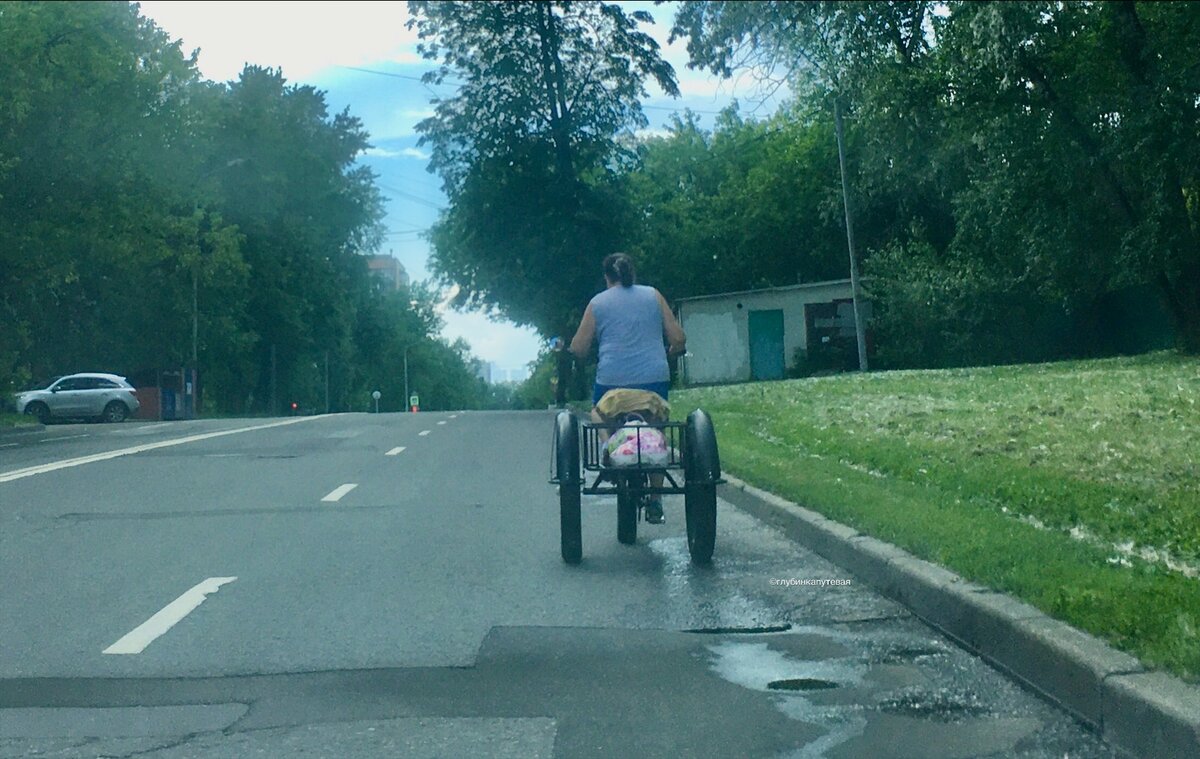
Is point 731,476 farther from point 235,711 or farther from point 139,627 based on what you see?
point 235,711

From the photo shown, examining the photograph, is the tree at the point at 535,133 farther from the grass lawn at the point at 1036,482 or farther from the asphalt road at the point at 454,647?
the asphalt road at the point at 454,647

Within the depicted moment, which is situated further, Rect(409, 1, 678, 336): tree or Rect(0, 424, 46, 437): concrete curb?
Rect(409, 1, 678, 336): tree

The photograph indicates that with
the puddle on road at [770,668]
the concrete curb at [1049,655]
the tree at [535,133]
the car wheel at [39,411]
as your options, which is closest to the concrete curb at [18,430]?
the car wheel at [39,411]

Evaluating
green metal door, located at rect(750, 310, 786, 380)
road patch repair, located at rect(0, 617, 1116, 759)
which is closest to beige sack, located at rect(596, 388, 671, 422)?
road patch repair, located at rect(0, 617, 1116, 759)

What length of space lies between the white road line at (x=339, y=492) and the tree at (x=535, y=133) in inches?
1152

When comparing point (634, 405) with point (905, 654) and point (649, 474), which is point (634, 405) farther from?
point (905, 654)

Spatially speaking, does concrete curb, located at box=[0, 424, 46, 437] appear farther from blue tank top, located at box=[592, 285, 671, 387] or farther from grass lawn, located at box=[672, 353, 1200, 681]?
blue tank top, located at box=[592, 285, 671, 387]

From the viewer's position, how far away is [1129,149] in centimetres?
2773

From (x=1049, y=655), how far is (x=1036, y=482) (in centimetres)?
552

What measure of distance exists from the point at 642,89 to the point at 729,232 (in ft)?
58.7

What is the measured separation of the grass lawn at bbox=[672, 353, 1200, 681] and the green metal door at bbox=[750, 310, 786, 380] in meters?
29.6

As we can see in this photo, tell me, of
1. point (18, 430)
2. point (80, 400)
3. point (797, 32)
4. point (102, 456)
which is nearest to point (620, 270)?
point (797, 32)

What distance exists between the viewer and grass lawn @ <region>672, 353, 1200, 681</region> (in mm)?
6293

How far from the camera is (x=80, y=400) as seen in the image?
47.1m
